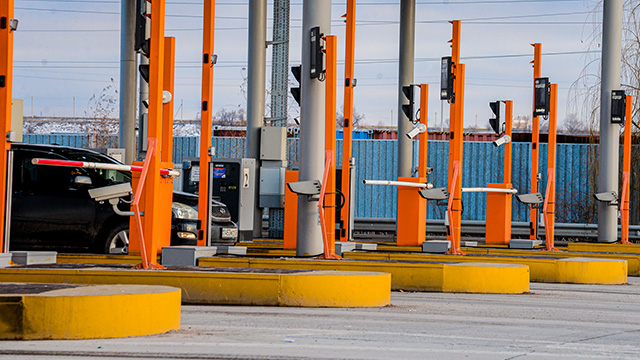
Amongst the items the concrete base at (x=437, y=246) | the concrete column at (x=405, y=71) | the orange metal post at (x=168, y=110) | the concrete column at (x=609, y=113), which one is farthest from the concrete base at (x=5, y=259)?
the concrete column at (x=609, y=113)

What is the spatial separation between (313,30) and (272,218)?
10254 millimetres

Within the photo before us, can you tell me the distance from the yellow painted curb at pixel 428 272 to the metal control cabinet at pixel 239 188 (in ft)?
25.8

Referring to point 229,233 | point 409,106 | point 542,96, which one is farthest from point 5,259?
point 542,96

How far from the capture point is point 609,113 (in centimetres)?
1902

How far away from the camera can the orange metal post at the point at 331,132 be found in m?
12.1

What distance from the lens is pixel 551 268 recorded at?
44.1 feet

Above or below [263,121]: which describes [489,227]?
below

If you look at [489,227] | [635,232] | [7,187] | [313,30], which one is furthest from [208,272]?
[635,232]

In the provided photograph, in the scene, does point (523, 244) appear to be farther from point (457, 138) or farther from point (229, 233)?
point (229, 233)

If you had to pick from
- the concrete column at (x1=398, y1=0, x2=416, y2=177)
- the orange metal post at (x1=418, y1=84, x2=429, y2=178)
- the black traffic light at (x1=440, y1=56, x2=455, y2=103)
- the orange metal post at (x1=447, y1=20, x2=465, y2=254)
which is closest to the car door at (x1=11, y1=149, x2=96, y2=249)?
the orange metal post at (x1=447, y1=20, x2=465, y2=254)

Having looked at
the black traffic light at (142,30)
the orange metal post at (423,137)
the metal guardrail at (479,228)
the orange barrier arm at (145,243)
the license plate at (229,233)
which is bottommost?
the metal guardrail at (479,228)

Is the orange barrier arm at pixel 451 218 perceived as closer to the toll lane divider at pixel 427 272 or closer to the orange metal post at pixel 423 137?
the orange metal post at pixel 423 137

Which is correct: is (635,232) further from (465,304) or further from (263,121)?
(465,304)

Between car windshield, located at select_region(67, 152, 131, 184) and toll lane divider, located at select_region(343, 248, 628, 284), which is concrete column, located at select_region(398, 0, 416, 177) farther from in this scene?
car windshield, located at select_region(67, 152, 131, 184)
